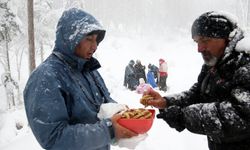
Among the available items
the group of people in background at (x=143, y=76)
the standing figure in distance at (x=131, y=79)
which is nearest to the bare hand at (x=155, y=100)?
the group of people in background at (x=143, y=76)

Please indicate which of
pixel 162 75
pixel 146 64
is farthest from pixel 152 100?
pixel 146 64

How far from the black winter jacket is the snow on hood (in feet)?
3.84

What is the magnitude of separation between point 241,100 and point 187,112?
56cm

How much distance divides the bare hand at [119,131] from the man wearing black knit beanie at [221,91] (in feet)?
2.21

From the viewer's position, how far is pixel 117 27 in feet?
254

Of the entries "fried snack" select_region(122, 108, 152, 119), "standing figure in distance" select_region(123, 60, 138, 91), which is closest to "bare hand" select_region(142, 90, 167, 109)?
"fried snack" select_region(122, 108, 152, 119)

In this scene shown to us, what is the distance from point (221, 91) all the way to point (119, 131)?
111 cm

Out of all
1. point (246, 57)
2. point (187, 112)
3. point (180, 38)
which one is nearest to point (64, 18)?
point (187, 112)

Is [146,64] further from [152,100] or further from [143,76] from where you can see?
[152,100]

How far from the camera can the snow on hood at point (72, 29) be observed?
9.80 ft

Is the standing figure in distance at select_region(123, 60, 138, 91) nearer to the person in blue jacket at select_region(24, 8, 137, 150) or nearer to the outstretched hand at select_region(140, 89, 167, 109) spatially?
the outstretched hand at select_region(140, 89, 167, 109)

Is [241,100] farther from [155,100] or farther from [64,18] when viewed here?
[64,18]

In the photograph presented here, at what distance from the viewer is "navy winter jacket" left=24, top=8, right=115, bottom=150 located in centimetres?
267

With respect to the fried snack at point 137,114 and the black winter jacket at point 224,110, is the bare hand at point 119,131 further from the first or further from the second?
the black winter jacket at point 224,110
